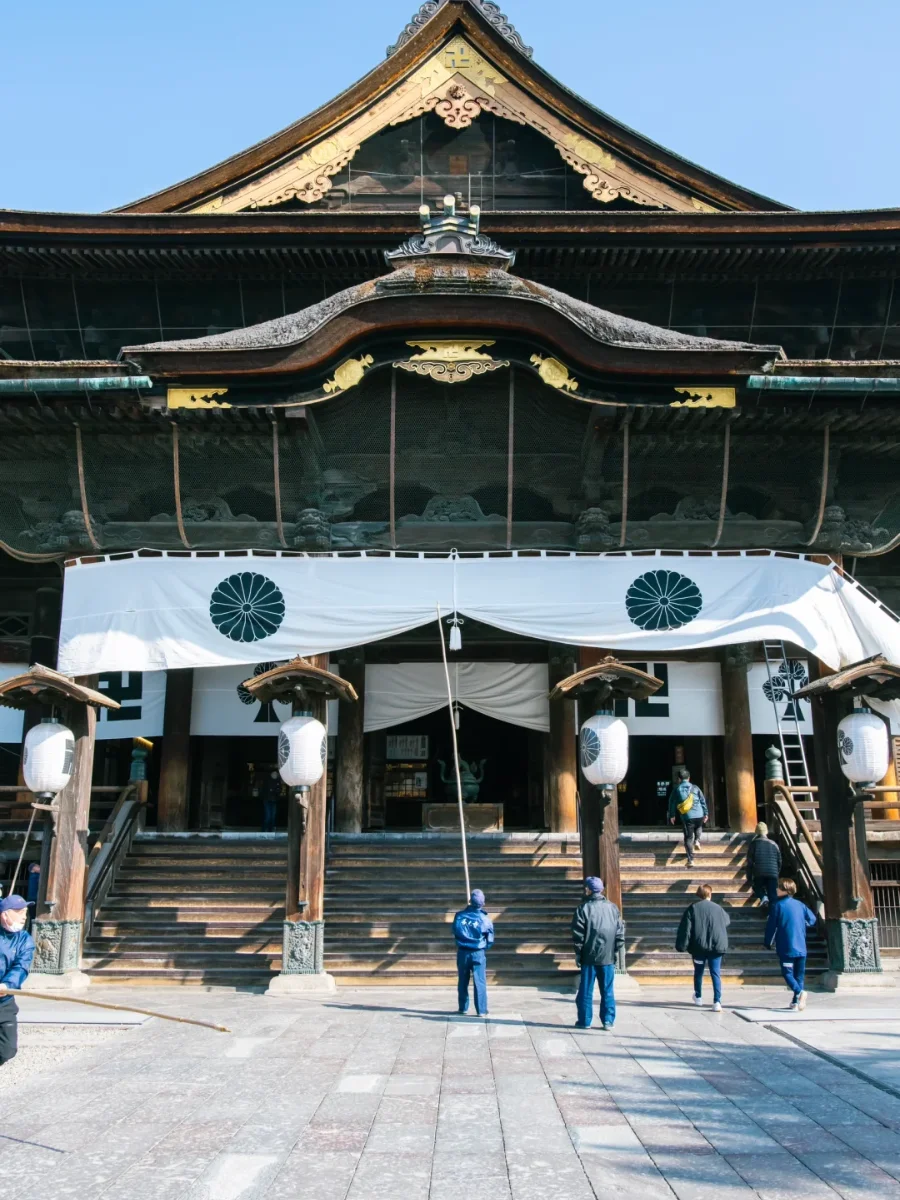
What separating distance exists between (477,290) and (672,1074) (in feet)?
32.6

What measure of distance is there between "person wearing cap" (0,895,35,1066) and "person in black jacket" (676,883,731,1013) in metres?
6.71

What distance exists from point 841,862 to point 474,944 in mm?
5332

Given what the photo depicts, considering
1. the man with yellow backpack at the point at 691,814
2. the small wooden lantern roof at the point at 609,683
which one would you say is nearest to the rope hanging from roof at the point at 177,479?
the small wooden lantern roof at the point at 609,683

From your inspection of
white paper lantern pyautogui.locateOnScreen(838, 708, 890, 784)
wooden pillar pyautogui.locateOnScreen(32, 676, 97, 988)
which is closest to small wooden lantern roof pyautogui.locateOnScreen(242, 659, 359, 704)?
wooden pillar pyautogui.locateOnScreen(32, 676, 97, 988)

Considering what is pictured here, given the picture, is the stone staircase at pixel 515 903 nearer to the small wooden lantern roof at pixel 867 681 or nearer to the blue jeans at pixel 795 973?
the blue jeans at pixel 795 973

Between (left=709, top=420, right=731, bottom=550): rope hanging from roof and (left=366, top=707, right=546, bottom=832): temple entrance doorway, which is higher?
(left=709, top=420, right=731, bottom=550): rope hanging from roof

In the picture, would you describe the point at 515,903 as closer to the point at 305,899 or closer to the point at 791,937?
the point at 305,899

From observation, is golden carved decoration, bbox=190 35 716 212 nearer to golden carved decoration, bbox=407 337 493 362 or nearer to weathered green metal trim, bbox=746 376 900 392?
weathered green metal trim, bbox=746 376 900 392

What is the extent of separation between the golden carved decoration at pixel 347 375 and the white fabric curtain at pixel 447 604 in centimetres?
237

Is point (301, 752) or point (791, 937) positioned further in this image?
point (301, 752)

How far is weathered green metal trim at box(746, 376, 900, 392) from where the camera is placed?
13102 millimetres

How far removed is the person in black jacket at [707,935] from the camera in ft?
34.4

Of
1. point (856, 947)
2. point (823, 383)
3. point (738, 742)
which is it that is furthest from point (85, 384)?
point (856, 947)

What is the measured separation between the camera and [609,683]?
12344mm
